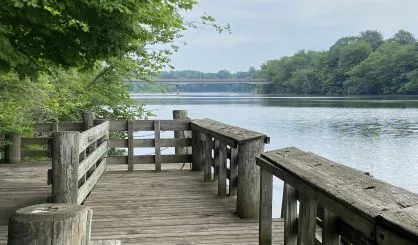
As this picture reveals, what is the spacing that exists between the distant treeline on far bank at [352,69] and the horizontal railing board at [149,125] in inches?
3356

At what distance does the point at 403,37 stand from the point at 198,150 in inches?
4721

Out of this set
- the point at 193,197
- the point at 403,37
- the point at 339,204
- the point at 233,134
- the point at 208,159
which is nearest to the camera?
the point at 339,204

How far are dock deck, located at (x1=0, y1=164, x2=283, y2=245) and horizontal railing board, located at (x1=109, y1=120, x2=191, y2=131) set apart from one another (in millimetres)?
874

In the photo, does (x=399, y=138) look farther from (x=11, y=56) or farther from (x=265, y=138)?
(x=11, y=56)

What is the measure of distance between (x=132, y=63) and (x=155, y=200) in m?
7.75

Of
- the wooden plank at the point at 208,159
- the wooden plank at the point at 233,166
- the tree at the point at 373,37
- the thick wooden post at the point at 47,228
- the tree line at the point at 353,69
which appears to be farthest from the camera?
the tree at the point at 373,37

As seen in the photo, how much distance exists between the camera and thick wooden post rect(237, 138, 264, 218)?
6074 mm

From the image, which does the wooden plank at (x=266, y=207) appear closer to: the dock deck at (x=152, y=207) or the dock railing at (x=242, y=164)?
the dock deck at (x=152, y=207)

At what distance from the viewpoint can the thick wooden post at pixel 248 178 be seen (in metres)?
6.07

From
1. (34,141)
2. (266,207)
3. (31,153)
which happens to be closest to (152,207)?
(266,207)

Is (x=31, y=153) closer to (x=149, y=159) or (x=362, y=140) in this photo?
(x=149, y=159)

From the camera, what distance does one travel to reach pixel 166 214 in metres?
6.35

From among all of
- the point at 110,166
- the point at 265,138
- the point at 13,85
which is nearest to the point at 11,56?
the point at 265,138

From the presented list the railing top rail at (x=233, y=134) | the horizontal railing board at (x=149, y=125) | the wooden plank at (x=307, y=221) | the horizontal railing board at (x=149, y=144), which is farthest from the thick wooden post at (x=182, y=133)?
the wooden plank at (x=307, y=221)
